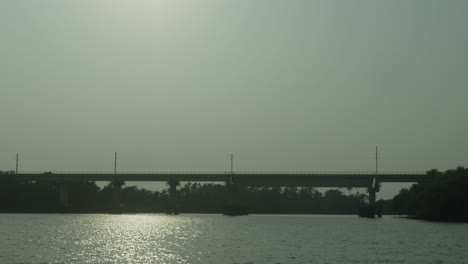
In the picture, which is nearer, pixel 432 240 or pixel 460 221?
pixel 432 240

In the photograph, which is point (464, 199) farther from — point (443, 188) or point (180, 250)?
point (180, 250)

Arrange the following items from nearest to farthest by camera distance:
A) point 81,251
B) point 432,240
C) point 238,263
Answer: point 238,263 < point 81,251 < point 432,240

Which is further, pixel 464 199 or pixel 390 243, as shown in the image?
pixel 464 199

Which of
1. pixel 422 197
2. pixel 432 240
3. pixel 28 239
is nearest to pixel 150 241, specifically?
pixel 28 239

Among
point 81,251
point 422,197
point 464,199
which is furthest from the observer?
point 422,197

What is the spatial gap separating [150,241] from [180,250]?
15440mm

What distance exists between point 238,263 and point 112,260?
952cm

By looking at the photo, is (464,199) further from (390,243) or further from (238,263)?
(238,263)

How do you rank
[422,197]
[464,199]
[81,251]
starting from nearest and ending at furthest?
[81,251]
[464,199]
[422,197]

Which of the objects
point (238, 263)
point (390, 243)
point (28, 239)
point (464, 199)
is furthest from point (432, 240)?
point (464, 199)

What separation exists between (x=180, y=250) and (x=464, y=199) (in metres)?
93.4

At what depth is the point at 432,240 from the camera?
86.1 metres

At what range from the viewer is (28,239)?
80.2 m

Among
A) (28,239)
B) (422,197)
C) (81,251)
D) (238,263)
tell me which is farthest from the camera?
(422,197)
